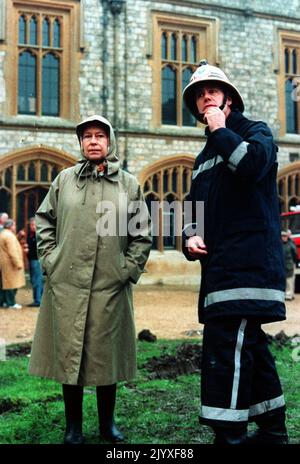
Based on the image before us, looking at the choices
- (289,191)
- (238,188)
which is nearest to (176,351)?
(238,188)

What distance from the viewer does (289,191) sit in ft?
53.5

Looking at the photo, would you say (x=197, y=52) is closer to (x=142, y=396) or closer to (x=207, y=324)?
(x=142, y=396)

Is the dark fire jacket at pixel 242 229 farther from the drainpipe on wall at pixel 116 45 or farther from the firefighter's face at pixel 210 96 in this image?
the drainpipe on wall at pixel 116 45

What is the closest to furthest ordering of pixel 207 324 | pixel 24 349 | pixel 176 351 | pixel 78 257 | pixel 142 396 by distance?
1. pixel 207 324
2. pixel 78 257
3. pixel 142 396
4. pixel 176 351
5. pixel 24 349

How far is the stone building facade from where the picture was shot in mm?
13617

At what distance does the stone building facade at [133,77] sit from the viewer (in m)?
13.6

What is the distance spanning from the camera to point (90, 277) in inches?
116

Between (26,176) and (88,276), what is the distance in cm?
1102

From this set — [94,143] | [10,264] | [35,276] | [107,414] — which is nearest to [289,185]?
[35,276]

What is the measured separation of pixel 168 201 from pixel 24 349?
915 cm

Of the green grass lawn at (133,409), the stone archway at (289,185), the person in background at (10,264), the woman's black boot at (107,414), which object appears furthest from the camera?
the stone archway at (289,185)

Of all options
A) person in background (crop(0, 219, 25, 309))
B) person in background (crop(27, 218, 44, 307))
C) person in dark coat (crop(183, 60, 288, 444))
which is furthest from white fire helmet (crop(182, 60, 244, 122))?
person in background (crop(27, 218, 44, 307))

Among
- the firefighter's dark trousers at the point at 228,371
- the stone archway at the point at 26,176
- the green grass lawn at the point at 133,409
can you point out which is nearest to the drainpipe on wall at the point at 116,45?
the stone archway at the point at 26,176

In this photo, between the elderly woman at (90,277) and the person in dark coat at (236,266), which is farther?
the elderly woman at (90,277)
